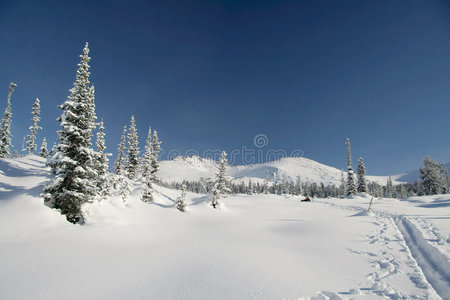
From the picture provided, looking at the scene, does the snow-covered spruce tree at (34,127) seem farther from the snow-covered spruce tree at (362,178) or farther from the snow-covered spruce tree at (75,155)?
the snow-covered spruce tree at (362,178)

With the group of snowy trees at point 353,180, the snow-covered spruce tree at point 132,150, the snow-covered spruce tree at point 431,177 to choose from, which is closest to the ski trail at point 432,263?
the snow-covered spruce tree at point 132,150

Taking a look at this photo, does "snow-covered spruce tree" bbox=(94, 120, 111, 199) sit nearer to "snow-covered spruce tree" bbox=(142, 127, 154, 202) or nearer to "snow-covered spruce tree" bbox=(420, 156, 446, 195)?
"snow-covered spruce tree" bbox=(142, 127, 154, 202)

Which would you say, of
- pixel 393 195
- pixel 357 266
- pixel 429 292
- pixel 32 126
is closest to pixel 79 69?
pixel 357 266

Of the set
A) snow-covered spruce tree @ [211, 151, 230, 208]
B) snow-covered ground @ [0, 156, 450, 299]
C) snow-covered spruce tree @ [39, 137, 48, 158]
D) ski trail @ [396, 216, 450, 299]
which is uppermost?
snow-covered spruce tree @ [39, 137, 48, 158]

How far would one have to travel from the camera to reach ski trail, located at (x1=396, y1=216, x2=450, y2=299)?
20.4 feet

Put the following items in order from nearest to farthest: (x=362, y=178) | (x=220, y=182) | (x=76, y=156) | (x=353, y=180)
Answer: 1. (x=76, y=156)
2. (x=220, y=182)
3. (x=353, y=180)
4. (x=362, y=178)

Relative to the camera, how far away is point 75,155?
15.5 metres

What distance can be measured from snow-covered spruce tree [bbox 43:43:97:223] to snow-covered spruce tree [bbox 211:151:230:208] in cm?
2026

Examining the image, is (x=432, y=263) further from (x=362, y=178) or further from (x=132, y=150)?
(x=362, y=178)

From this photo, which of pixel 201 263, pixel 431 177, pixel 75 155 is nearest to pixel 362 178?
pixel 431 177

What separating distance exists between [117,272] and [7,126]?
52.6m

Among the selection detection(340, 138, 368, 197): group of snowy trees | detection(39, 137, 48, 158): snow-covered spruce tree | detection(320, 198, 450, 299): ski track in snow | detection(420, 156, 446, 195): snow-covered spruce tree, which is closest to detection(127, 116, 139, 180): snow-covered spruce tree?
detection(39, 137, 48, 158): snow-covered spruce tree

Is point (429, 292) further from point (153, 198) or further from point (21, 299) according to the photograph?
point (153, 198)

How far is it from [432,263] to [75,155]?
19.9m
